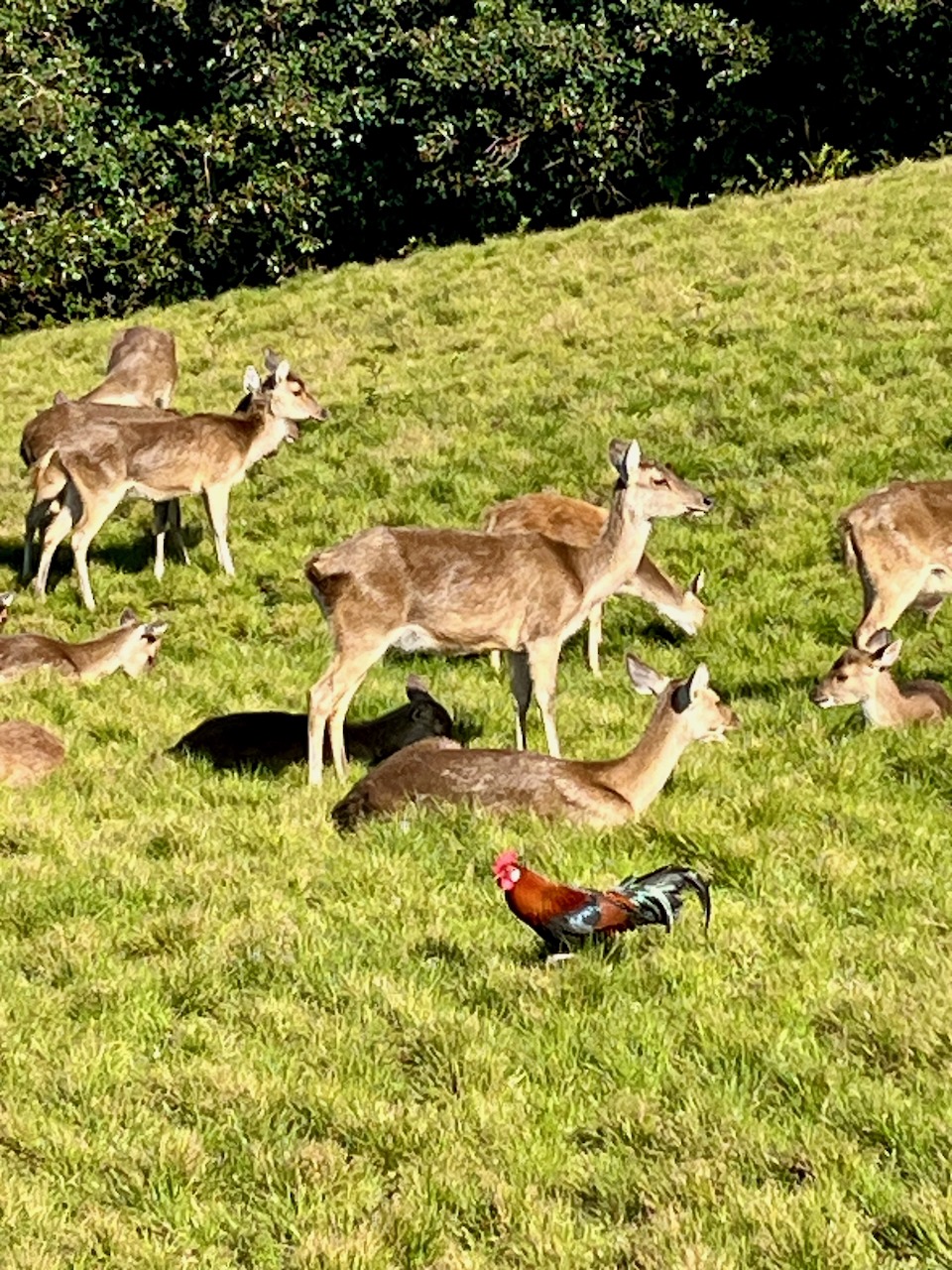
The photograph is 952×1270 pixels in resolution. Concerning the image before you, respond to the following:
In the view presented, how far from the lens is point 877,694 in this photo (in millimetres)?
10188

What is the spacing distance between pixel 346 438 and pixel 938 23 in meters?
18.3

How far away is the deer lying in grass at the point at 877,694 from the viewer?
33.1 feet

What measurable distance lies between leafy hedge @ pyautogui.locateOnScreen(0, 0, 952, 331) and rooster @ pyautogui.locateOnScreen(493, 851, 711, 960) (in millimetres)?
26099

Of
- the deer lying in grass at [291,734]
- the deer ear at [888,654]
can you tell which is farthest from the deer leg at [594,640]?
the deer ear at [888,654]

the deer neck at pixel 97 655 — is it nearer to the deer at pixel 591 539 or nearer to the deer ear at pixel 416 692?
the deer at pixel 591 539

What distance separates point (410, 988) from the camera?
20.2 ft

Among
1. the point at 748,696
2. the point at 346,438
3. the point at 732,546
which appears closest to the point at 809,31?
the point at 346,438

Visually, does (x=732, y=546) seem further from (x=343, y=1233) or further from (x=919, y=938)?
(x=343, y=1233)

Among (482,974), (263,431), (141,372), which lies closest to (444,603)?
(482,974)

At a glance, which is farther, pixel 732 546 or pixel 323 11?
pixel 323 11

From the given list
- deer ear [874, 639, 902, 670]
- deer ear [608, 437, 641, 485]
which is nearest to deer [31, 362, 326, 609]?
deer ear [608, 437, 641, 485]

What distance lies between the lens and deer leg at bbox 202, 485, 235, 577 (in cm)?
1511

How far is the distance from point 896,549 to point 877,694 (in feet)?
5.99

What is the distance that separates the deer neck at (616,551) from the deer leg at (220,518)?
4737mm
